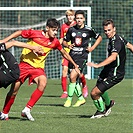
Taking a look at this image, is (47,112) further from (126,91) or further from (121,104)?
(126,91)

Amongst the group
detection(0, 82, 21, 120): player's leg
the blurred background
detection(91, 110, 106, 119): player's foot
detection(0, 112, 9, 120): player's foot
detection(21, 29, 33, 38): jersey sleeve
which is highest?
detection(21, 29, 33, 38): jersey sleeve

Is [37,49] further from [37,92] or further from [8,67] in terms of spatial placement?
[37,92]

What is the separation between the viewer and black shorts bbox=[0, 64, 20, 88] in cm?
906

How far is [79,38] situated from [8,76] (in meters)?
→ 4.09

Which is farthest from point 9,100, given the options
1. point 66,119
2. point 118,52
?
point 118,52

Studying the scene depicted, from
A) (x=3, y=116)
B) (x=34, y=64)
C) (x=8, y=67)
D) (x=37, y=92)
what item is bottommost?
(x=3, y=116)

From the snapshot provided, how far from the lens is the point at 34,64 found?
9836mm

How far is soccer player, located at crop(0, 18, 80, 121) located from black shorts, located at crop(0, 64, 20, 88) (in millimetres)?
512

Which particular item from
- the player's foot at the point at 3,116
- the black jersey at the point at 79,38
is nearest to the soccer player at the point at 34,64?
the player's foot at the point at 3,116

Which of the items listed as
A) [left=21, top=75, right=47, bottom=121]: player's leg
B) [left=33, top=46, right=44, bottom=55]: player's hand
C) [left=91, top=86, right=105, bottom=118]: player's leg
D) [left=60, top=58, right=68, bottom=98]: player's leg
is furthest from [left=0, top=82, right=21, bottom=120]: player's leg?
[left=60, top=58, right=68, bottom=98]: player's leg

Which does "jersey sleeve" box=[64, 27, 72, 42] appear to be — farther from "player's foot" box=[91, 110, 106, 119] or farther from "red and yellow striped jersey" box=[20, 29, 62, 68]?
"player's foot" box=[91, 110, 106, 119]

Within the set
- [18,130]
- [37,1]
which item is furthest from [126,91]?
[37,1]

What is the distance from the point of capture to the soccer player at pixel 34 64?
9.62 metres

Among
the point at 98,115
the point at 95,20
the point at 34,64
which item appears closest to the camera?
the point at 34,64
